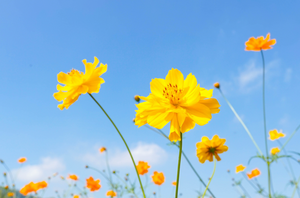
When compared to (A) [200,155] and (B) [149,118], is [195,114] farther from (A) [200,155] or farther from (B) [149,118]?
(A) [200,155]

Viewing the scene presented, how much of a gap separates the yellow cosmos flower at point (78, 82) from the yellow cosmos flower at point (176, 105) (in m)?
0.29

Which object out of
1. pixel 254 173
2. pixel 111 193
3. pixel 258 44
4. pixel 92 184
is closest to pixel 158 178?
pixel 111 193

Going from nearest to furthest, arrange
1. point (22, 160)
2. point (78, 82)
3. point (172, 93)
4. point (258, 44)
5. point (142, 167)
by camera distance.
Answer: point (172, 93), point (78, 82), point (258, 44), point (142, 167), point (22, 160)

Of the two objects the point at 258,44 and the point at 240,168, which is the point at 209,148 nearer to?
the point at 258,44

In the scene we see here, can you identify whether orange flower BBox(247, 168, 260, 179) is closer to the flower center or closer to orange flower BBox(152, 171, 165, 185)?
orange flower BBox(152, 171, 165, 185)

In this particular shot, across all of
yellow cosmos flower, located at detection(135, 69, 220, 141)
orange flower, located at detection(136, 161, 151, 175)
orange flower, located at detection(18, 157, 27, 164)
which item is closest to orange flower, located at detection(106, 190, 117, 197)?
orange flower, located at detection(136, 161, 151, 175)

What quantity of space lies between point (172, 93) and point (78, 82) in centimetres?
47

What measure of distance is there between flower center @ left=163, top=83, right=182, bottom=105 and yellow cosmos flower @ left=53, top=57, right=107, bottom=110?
32cm

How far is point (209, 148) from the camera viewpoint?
1.45 metres

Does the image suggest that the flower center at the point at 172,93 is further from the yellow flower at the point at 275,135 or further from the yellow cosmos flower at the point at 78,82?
the yellow flower at the point at 275,135

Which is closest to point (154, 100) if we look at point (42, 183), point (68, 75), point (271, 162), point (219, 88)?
point (68, 75)

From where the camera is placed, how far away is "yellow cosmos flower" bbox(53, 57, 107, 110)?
1082 mm

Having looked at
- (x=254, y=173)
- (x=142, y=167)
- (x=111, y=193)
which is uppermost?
(x=111, y=193)

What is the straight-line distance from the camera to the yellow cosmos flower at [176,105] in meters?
0.88
